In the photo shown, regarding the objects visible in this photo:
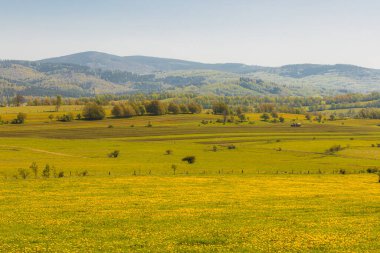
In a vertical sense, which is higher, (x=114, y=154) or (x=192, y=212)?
(x=192, y=212)

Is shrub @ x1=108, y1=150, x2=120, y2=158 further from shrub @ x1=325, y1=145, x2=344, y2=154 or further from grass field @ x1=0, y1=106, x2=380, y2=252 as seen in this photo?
shrub @ x1=325, y1=145, x2=344, y2=154

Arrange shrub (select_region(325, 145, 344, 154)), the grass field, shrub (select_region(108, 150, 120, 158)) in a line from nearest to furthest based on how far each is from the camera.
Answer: the grass field
shrub (select_region(108, 150, 120, 158))
shrub (select_region(325, 145, 344, 154))

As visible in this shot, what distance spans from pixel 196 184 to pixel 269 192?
44.0ft

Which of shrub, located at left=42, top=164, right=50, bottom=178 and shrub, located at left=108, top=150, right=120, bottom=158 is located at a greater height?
shrub, located at left=42, top=164, right=50, bottom=178

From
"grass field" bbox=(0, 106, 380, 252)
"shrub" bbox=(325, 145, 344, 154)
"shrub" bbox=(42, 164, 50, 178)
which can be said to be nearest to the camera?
"grass field" bbox=(0, 106, 380, 252)

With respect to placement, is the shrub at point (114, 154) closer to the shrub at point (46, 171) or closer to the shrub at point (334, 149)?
the shrub at point (46, 171)

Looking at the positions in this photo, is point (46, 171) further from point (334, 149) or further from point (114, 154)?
point (334, 149)

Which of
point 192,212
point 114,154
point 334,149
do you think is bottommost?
point 114,154

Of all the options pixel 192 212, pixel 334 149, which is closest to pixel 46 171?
pixel 192 212

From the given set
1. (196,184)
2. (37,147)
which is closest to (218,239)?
(196,184)

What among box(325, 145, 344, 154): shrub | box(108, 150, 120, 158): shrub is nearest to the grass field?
box(108, 150, 120, 158): shrub

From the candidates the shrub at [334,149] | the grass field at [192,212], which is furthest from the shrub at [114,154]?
the shrub at [334,149]

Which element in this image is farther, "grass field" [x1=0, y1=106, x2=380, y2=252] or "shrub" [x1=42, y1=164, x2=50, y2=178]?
"shrub" [x1=42, y1=164, x2=50, y2=178]

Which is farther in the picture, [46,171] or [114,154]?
[114,154]
